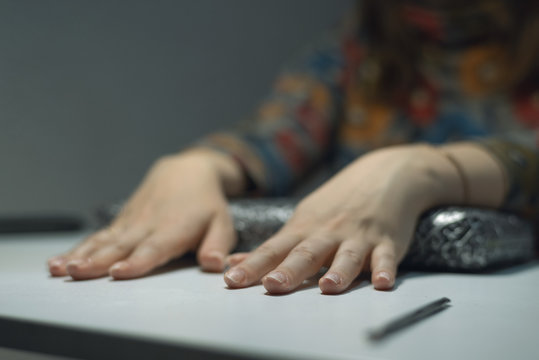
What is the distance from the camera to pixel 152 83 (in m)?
1.49

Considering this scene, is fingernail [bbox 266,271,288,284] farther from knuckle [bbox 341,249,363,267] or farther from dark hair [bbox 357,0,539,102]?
dark hair [bbox 357,0,539,102]

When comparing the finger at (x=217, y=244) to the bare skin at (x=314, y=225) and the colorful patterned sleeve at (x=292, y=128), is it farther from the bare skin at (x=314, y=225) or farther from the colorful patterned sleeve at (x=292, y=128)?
the colorful patterned sleeve at (x=292, y=128)

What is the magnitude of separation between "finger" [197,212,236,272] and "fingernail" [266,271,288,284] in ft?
0.47

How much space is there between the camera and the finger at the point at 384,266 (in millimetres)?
505

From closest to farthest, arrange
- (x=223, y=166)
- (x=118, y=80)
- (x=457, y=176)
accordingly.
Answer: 1. (x=457, y=176)
2. (x=223, y=166)
3. (x=118, y=80)

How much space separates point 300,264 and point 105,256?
240 millimetres

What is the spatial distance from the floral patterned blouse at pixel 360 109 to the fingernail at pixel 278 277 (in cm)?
55

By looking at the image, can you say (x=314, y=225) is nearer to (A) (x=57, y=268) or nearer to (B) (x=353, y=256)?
(B) (x=353, y=256)

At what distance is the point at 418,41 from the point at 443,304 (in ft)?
2.77

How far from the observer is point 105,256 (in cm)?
61

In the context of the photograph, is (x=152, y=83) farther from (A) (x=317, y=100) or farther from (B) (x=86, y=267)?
(B) (x=86, y=267)

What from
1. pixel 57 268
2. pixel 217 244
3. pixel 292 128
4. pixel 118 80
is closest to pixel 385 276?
pixel 217 244

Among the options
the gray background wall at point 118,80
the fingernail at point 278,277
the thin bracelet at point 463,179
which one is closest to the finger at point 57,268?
the fingernail at point 278,277

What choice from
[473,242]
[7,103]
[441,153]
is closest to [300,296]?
[473,242]
